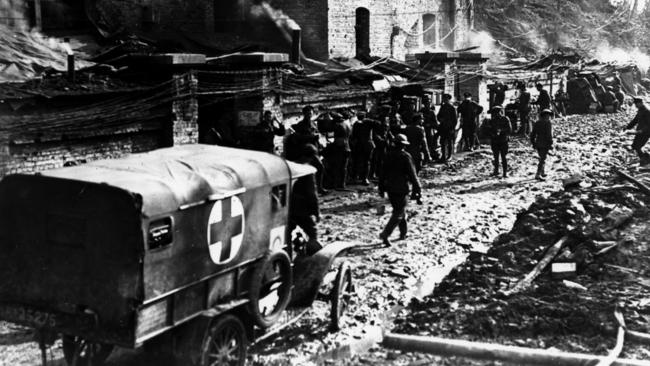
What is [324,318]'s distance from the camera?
879 centimetres

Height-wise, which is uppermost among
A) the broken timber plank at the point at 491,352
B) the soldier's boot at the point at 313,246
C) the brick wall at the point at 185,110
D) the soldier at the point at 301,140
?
the brick wall at the point at 185,110

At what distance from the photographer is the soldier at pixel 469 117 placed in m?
21.2

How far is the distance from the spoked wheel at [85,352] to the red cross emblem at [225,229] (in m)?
1.24

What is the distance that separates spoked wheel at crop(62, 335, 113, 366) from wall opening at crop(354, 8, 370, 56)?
23.2 meters

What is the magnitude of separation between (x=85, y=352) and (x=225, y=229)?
1.67 m

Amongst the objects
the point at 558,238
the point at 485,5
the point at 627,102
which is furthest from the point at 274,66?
the point at 485,5

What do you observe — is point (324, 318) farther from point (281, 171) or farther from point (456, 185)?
point (456, 185)

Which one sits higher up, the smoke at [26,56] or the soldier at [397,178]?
the smoke at [26,56]

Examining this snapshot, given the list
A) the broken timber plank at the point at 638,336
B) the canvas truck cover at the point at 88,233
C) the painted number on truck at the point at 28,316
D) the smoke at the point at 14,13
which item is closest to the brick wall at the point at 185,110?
the smoke at the point at 14,13

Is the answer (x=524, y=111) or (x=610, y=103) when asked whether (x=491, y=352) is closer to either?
(x=524, y=111)

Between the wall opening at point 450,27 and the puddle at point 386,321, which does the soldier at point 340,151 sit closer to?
the puddle at point 386,321

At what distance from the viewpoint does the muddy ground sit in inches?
308

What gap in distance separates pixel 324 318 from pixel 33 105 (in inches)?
243

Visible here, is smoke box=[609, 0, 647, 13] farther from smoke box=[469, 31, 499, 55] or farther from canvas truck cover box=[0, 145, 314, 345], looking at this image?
canvas truck cover box=[0, 145, 314, 345]
